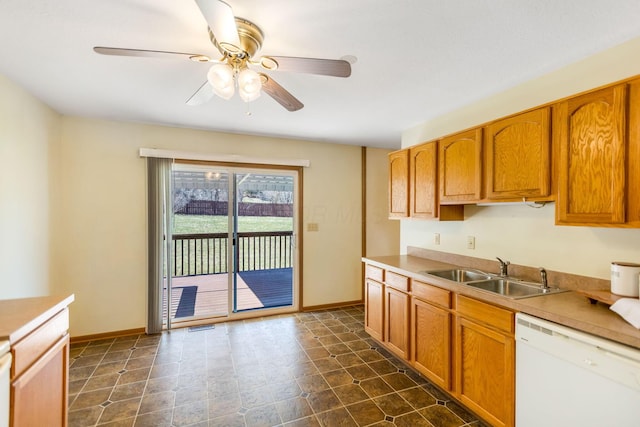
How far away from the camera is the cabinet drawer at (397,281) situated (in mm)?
2609

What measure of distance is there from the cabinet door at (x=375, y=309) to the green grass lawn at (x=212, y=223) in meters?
1.72

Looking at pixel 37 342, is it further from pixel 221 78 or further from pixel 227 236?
pixel 227 236

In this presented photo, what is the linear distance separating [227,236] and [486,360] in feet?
10.0

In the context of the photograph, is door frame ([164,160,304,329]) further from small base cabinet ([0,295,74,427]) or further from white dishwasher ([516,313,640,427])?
white dishwasher ([516,313,640,427])

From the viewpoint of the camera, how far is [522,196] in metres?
1.97

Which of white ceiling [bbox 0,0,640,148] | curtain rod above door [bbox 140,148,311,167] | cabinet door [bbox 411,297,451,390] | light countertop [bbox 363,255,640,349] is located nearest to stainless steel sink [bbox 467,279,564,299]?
light countertop [bbox 363,255,640,349]

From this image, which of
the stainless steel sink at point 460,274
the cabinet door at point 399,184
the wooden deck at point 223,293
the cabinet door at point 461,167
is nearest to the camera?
the cabinet door at point 461,167

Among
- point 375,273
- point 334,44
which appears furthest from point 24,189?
point 375,273

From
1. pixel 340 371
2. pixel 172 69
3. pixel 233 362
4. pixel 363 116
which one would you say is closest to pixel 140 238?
pixel 233 362

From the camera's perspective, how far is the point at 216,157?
11.9 feet

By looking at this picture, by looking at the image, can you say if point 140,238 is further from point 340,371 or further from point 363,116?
point 363,116

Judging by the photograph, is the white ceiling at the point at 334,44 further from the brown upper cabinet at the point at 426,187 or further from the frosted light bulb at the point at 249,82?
the brown upper cabinet at the point at 426,187

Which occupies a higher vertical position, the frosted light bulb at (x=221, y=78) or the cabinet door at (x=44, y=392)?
the frosted light bulb at (x=221, y=78)

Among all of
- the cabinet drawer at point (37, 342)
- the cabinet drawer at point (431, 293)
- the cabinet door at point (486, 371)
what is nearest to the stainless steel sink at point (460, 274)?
the cabinet drawer at point (431, 293)
